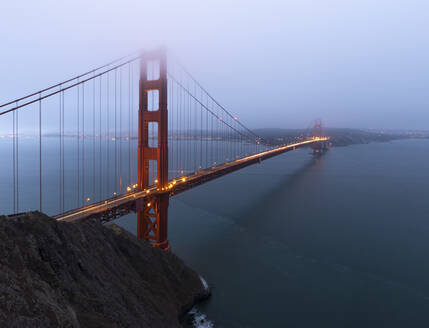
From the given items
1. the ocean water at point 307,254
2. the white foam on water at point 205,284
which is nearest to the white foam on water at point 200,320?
the ocean water at point 307,254

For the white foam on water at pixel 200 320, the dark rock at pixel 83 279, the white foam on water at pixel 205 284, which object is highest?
the dark rock at pixel 83 279

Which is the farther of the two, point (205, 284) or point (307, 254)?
point (307, 254)

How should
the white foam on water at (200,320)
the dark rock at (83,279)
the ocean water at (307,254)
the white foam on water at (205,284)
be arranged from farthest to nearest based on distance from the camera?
the white foam on water at (205,284), the ocean water at (307,254), the white foam on water at (200,320), the dark rock at (83,279)

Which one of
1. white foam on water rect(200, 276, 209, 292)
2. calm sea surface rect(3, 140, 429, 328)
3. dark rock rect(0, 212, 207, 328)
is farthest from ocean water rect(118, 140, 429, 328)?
dark rock rect(0, 212, 207, 328)

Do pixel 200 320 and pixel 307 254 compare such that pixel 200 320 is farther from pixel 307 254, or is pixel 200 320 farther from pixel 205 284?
pixel 307 254

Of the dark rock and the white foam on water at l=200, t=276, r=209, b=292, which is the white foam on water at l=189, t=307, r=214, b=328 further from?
the white foam on water at l=200, t=276, r=209, b=292

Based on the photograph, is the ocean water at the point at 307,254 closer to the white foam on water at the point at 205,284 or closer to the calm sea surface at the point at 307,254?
the calm sea surface at the point at 307,254

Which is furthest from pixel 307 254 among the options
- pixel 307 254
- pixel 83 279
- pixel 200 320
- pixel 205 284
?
pixel 83 279
